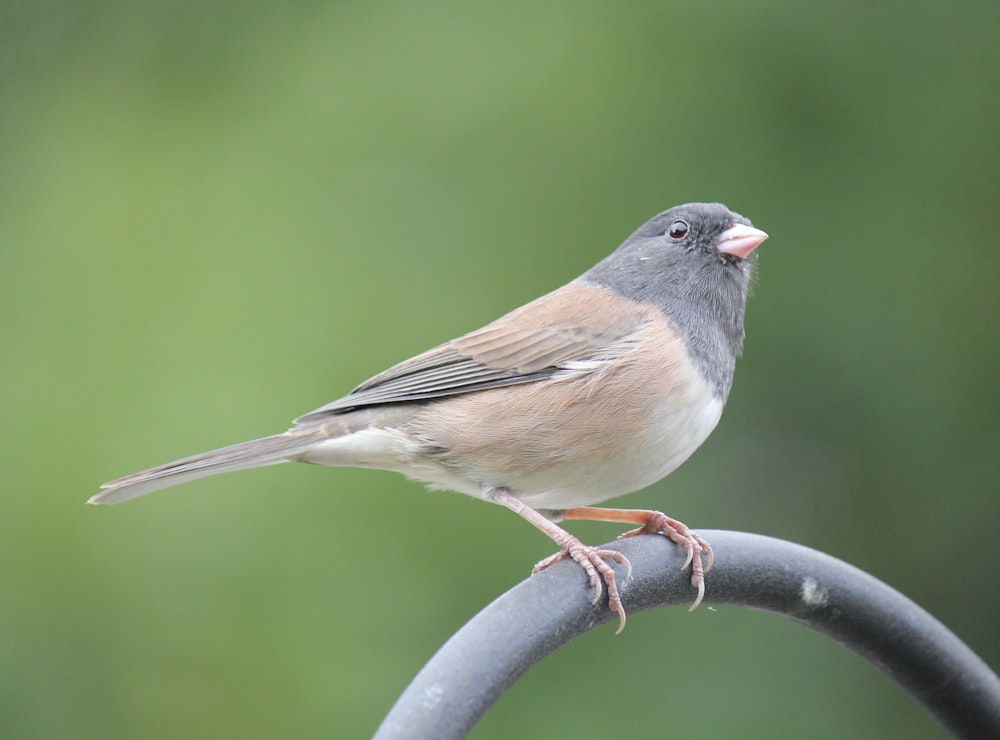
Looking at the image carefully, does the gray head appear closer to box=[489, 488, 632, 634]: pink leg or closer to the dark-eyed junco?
the dark-eyed junco

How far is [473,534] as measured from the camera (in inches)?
111

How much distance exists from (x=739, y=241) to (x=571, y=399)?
0.52m

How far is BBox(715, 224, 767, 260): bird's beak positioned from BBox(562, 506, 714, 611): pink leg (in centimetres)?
60

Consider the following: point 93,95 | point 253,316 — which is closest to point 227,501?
point 253,316

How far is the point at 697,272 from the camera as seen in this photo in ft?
7.75

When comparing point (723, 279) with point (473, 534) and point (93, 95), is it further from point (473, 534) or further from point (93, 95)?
point (93, 95)

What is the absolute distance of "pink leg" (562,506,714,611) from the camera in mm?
1691

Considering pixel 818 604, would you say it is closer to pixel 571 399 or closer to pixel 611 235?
pixel 571 399

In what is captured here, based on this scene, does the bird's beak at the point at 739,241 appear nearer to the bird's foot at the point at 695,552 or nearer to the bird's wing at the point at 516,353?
the bird's wing at the point at 516,353

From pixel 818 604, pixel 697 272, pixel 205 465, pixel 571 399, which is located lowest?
pixel 818 604

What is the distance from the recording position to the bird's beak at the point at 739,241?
7.60ft

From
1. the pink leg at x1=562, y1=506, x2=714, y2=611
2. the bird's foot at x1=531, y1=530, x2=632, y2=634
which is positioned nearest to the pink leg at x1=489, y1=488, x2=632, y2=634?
the bird's foot at x1=531, y1=530, x2=632, y2=634

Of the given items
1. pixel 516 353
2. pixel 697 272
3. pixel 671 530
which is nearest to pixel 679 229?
pixel 697 272

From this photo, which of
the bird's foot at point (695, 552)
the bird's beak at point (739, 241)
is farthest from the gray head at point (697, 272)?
the bird's foot at point (695, 552)
